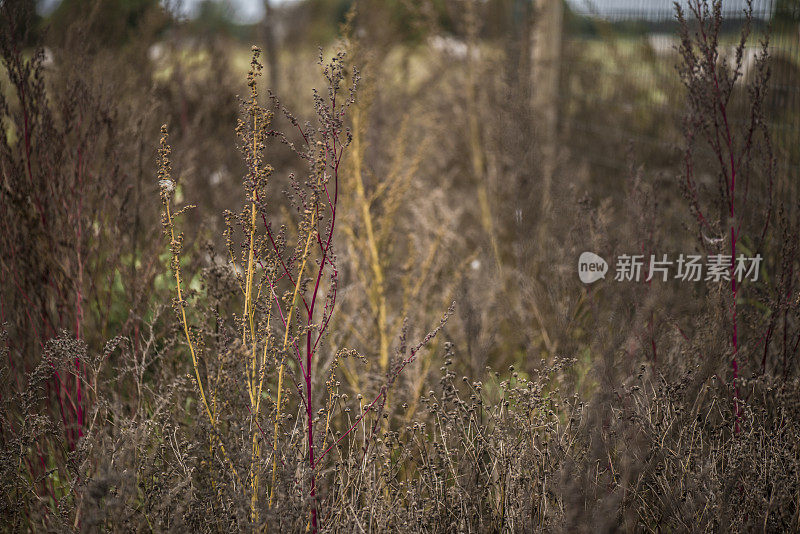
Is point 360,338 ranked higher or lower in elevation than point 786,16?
lower

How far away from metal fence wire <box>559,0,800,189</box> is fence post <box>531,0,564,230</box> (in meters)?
0.07

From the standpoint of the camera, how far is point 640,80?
5020 mm

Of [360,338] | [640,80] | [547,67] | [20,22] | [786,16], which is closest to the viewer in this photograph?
[20,22]

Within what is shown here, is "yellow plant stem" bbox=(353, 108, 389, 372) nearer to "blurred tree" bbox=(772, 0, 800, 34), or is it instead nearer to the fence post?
"blurred tree" bbox=(772, 0, 800, 34)

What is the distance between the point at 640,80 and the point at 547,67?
93 centimetres

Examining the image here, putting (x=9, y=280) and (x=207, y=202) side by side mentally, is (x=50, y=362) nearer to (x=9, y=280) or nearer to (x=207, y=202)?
(x=9, y=280)

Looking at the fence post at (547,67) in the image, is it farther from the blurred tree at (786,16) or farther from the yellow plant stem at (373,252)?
the yellow plant stem at (373,252)

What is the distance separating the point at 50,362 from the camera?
216 centimetres

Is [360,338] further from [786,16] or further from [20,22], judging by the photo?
[786,16]

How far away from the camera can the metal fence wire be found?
338cm

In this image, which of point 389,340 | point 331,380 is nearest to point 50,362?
point 331,380

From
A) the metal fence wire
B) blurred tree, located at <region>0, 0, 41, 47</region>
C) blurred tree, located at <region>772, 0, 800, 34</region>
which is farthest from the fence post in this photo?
blurred tree, located at <region>0, 0, 41, 47</region>

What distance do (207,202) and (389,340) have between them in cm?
168

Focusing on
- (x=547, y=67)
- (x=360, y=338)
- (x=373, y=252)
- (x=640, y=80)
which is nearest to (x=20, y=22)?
(x=373, y=252)
